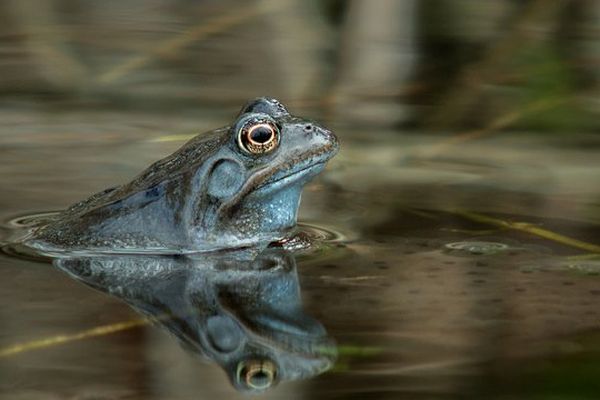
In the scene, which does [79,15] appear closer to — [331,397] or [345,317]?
[345,317]

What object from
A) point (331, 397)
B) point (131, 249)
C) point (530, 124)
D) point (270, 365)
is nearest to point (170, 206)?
point (131, 249)

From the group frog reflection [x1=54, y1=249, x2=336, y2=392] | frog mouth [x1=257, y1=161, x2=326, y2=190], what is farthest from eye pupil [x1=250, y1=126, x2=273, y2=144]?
frog reflection [x1=54, y1=249, x2=336, y2=392]

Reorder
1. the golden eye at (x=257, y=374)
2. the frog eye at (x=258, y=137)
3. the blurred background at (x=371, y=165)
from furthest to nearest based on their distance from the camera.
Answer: the frog eye at (x=258, y=137)
the blurred background at (x=371, y=165)
the golden eye at (x=257, y=374)

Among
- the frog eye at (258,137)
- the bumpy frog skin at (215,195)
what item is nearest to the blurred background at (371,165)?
the bumpy frog skin at (215,195)

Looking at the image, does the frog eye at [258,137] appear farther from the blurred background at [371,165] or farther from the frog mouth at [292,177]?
the blurred background at [371,165]

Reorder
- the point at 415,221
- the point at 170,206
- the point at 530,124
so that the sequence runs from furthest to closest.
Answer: the point at 530,124 < the point at 415,221 < the point at 170,206

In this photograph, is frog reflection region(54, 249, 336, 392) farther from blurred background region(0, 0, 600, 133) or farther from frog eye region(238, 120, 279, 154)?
blurred background region(0, 0, 600, 133)
